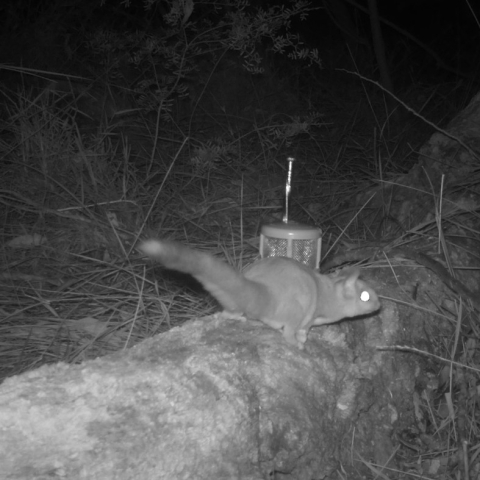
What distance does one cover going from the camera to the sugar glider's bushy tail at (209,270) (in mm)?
1568

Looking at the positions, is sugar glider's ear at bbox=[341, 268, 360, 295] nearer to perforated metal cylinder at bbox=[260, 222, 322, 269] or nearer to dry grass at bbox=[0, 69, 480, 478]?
perforated metal cylinder at bbox=[260, 222, 322, 269]

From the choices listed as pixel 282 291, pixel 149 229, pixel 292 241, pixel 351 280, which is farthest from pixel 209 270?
pixel 149 229

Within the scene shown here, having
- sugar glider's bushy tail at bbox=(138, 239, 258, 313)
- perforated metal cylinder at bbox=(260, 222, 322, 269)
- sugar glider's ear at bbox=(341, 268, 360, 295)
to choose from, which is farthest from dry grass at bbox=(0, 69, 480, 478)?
sugar glider's bushy tail at bbox=(138, 239, 258, 313)

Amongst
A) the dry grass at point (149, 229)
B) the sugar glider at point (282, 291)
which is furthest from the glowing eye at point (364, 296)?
the dry grass at point (149, 229)

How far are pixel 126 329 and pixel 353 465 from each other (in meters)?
1.12

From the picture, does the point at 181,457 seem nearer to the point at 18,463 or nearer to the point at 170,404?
the point at 170,404

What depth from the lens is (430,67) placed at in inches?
289

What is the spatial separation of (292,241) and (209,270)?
0.72m

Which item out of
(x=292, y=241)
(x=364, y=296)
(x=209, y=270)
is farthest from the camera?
(x=292, y=241)

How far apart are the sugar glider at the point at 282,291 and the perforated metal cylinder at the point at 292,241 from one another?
0.77ft

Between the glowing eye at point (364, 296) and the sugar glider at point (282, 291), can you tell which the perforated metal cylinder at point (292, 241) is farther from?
the glowing eye at point (364, 296)

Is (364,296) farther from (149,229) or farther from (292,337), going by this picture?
(149,229)

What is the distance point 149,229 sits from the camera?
3.07 metres

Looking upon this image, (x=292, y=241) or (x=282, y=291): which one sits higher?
(x=282, y=291)
